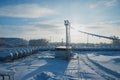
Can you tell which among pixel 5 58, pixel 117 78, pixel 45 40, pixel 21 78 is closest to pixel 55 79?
pixel 21 78

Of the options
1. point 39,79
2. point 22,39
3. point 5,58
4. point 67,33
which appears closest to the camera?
point 39,79

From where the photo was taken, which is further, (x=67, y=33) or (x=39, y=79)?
(x=67, y=33)

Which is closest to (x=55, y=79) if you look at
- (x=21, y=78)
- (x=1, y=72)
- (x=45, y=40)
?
(x=21, y=78)

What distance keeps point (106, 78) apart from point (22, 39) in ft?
299

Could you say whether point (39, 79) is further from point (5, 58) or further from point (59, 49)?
point (59, 49)

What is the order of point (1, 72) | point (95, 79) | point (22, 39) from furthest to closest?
point (22, 39) < point (95, 79) < point (1, 72)

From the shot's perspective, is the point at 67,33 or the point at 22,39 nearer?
the point at 67,33

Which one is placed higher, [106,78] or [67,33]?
[67,33]

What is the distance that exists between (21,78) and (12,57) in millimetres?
13674

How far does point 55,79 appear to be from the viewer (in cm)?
1112

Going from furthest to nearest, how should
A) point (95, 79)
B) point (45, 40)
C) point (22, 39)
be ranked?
1. point (22, 39)
2. point (45, 40)
3. point (95, 79)

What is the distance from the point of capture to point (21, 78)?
12070 millimetres

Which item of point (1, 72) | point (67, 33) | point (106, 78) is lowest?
point (106, 78)

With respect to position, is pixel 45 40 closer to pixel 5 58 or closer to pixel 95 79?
pixel 5 58
